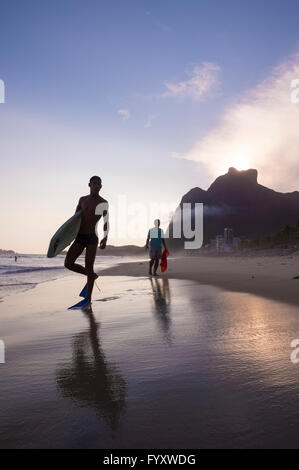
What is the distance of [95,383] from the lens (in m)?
1.81

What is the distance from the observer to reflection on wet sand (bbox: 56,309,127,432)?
4.80 ft

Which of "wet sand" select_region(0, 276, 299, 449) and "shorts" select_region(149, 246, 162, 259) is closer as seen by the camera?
"wet sand" select_region(0, 276, 299, 449)

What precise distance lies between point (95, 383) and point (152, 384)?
33 cm

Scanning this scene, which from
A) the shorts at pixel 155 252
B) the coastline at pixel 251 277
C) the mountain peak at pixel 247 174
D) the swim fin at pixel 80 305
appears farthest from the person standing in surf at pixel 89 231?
the mountain peak at pixel 247 174

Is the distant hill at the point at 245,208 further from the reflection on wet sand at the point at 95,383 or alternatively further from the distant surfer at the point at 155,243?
the reflection on wet sand at the point at 95,383

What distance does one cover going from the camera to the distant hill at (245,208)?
491 ft

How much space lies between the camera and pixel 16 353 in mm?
2498

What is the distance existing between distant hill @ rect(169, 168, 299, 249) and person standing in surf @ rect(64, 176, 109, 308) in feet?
456

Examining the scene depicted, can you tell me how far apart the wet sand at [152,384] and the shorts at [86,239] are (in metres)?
2.25

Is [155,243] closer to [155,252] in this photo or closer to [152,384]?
[155,252]

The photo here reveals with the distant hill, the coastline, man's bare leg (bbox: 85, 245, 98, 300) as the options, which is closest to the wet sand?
man's bare leg (bbox: 85, 245, 98, 300)

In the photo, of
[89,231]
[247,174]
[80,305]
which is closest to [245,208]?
[247,174]

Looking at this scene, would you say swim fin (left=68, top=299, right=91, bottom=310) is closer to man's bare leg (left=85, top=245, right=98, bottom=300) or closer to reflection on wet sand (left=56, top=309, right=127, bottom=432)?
man's bare leg (left=85, top=245, right=98, bottom=300)
